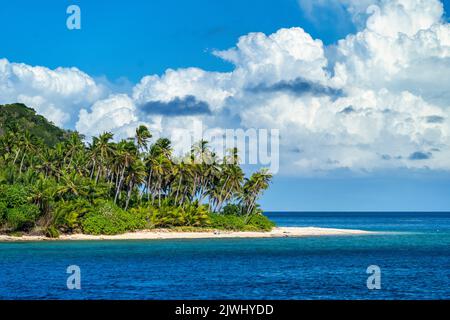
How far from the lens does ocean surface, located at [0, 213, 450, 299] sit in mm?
40938

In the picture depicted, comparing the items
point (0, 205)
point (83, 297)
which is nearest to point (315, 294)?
point (83, 297)

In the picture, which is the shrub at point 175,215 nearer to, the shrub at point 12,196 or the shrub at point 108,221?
the shrub at point 108,221

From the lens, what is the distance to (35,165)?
99.4 m

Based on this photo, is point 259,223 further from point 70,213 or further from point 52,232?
point 52,232

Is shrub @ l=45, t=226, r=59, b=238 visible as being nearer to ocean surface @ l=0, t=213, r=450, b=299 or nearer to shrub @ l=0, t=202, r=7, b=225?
shrub @ l=0, t=202, r=7, b=225

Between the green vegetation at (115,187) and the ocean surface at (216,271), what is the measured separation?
29.0 ft

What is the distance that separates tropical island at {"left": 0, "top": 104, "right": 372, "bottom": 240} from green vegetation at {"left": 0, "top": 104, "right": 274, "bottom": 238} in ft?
0.47

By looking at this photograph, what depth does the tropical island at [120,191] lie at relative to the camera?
277 feet

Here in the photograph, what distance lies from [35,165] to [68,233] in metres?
17.7

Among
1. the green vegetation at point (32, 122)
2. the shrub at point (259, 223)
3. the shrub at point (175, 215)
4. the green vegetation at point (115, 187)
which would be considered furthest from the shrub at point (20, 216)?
the green vegetation at point (32, 122)

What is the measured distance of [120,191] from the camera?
103 metres

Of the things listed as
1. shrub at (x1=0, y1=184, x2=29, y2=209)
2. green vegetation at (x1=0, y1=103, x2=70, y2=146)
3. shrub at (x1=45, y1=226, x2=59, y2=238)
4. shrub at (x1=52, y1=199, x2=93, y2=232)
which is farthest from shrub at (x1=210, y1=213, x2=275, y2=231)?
green vegetation at (x1=0, y1=103, x2=70, y2=146)

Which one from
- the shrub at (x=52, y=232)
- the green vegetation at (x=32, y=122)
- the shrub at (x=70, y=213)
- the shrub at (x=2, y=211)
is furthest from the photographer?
the green vegetation at (x=32, y=122)

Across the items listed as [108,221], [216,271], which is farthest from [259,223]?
[216,271]
